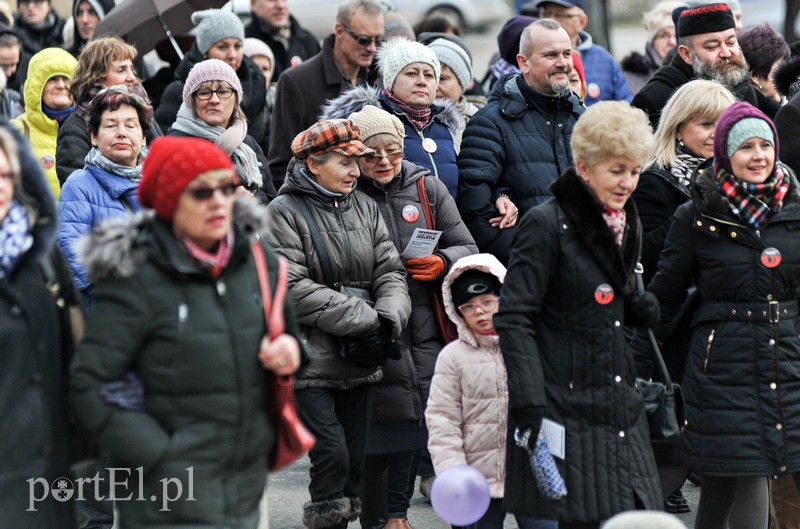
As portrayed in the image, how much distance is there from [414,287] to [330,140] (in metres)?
0.90

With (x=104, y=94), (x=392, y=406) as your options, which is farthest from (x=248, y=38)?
(x=392, y=406)

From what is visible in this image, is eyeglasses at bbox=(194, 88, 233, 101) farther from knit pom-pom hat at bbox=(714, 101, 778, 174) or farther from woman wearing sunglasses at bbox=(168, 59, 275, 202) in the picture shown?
knit pom-pom hat at bbox=(714, 101, 778, 174)

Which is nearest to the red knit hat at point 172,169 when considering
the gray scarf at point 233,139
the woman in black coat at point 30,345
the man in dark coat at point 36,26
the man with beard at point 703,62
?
the woman in black coat at point 30,345

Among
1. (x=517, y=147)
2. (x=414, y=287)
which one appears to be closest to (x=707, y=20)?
(x=517, y=147)

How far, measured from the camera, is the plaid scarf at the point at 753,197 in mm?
5723

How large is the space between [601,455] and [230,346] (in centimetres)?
163

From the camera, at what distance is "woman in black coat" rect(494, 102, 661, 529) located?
16.7 feet

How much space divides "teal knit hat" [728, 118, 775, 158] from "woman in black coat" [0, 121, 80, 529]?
2929 mm

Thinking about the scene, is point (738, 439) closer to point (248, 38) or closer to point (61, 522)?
point (61, 522)

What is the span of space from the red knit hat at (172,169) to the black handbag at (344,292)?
1.90 metres

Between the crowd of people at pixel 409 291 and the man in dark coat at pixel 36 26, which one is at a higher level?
the man in dark coat at pixel 36 26

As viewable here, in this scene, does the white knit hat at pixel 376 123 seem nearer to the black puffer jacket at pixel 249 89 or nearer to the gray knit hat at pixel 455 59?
the gray knit hat at pixel 455 59

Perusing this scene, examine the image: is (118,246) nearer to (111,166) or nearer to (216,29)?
(111,166)

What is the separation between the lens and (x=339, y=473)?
6102mm
